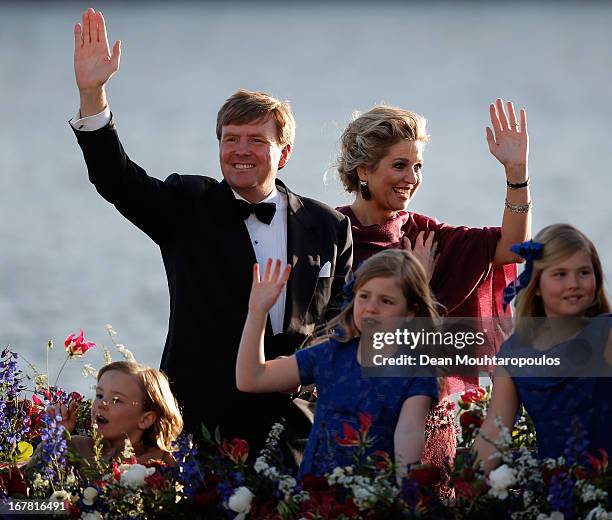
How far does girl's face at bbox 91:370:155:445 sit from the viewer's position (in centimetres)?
494

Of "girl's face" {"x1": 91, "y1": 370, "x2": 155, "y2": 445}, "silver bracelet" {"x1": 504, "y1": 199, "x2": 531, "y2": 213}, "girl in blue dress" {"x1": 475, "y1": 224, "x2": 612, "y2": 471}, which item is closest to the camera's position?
"girl in blue dress" {"x1": 475, "y1": 224, "x2": 612, "y2": 471}

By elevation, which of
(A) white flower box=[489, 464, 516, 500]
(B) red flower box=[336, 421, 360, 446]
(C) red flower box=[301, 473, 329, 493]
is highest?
(B) red flower box=[336, 421, 360, 446]

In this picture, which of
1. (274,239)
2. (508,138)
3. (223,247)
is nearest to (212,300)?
(223,247)

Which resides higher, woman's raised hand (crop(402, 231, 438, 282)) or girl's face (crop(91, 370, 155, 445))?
woman's raised hand (crop(402, 231, 438, 282))

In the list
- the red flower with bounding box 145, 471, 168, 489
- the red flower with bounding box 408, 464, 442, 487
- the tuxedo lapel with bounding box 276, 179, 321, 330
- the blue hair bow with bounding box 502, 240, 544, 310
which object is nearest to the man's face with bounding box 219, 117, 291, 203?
the tuxedo lapel with bounding box 276, 179, 321, 330

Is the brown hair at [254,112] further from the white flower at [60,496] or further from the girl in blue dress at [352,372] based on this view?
the white flower at [60,496]

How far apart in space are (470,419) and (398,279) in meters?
1.03

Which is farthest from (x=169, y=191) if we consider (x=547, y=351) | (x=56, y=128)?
(x=56, y=128)

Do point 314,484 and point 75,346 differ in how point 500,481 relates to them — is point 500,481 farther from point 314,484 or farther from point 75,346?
point 75,346

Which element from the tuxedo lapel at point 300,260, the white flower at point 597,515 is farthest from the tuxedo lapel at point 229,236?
the white flower at point 597,515

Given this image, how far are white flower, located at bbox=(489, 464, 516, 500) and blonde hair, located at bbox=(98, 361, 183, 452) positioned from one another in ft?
4.33

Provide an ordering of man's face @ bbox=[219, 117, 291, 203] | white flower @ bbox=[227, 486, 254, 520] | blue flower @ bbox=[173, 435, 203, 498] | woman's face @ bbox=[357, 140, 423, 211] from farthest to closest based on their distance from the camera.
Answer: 1. woman's face @ bbox=[357, 140, 423, 211]
2. man's face @ bbox=[219, 117, 291, 203]
3. blue flower @ bbox=[173, 435, 203, 498]
4. white flower @ bbox=[227, 486, 254, 520]

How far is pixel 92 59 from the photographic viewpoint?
4914 millimetres

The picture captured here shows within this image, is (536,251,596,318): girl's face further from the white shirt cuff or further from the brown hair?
the white shirt cuff
